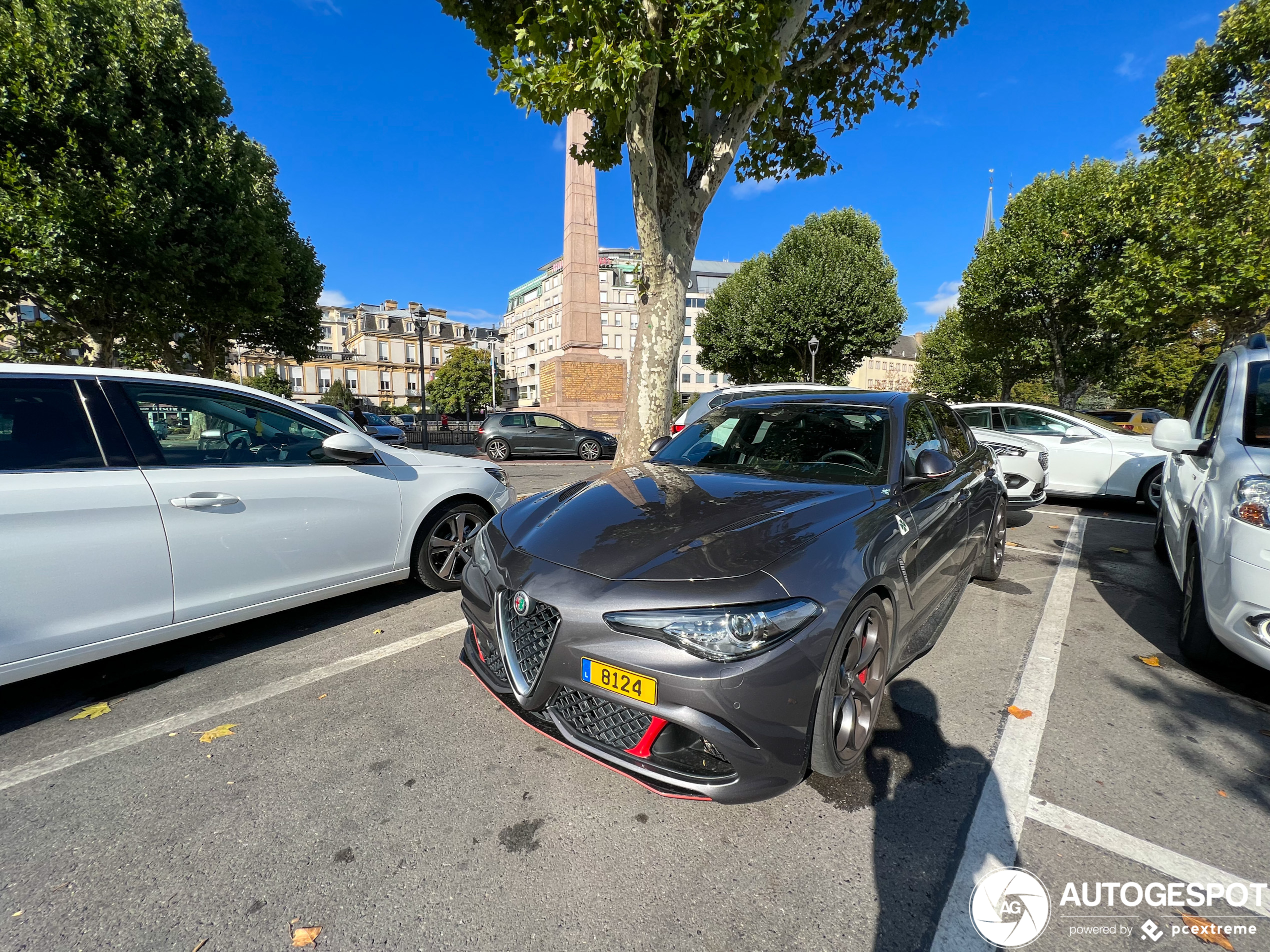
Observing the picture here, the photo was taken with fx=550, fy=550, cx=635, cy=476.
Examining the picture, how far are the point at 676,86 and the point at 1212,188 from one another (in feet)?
44.2

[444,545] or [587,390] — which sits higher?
[587,390]

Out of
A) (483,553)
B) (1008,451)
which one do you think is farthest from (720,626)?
(1008,451)

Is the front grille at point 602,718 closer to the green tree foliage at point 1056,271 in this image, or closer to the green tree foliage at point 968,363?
the green tree foliage at point 1056,271

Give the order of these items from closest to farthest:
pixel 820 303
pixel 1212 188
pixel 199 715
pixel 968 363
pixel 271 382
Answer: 1. pixel 199 715
2. pixel 1212 188
3. pixel 820 303
4. pixel 968 363
5. pixel 271 382

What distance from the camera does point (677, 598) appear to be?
179 cm

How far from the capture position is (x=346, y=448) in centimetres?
349

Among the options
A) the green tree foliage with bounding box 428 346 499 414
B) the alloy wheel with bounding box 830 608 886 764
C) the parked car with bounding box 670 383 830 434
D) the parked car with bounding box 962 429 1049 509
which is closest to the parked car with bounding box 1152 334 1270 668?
the alloy wheel with bounding box 830 608 886 764

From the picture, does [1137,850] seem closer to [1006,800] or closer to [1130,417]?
[1006,800]

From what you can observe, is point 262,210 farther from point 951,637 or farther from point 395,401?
point 395,401

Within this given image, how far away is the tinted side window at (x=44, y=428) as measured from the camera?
8.05 ft

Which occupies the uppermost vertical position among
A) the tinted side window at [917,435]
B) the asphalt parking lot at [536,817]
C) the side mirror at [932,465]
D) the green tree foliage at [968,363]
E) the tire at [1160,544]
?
the green tree foliage at [968,363]

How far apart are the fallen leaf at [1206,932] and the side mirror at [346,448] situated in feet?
13.5

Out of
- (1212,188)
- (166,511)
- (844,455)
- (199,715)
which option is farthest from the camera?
(1212,188)

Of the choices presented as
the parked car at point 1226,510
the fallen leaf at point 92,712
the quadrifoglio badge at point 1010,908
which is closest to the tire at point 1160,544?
the parked car at point 1226,510
